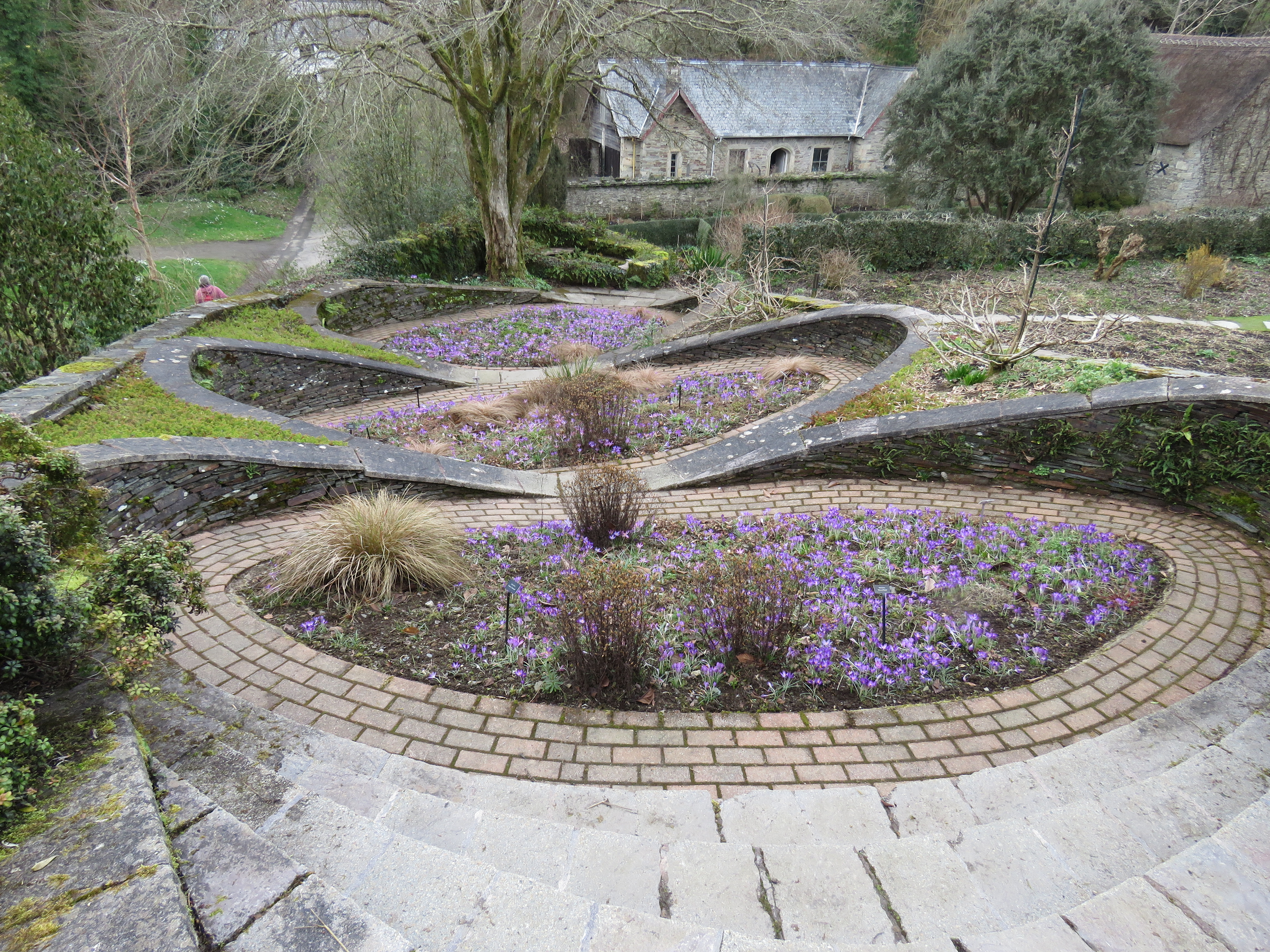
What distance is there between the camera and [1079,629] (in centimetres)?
382

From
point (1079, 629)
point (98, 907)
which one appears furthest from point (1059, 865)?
point (98, 907)

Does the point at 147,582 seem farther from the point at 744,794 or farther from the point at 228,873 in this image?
the point at 744,794

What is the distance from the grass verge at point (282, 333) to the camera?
8.70 metres

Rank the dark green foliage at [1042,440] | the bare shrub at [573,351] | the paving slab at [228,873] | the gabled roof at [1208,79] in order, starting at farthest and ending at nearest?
the gabled roof at [1208,79]
the bare shrub at [573,351]
the dark green foliage at [1042,440]
the paving slab at [228,873]

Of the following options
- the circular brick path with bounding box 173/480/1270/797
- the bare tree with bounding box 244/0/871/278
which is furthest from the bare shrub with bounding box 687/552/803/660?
the bare tree with bounding box 244/0/871/278

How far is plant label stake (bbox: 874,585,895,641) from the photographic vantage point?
3721 mm

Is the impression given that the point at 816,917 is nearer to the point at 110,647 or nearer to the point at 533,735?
the point at 533,735

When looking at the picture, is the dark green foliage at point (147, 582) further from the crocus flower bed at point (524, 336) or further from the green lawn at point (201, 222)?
the green lawn at point (201, 222)

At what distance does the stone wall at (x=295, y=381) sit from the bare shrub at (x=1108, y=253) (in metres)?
12.1

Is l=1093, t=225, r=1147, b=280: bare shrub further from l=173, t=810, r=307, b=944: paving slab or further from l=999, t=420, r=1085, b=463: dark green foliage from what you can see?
l=173, t=810, r=307, b=944: paving slab

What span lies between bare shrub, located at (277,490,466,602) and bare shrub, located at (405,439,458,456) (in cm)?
233

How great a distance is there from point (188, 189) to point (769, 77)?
93.1ft

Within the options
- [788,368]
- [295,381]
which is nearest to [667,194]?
[788,368]

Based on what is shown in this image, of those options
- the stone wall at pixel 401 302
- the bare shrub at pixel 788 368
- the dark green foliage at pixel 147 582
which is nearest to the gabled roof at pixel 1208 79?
the bare shrub at pixel 788 368
